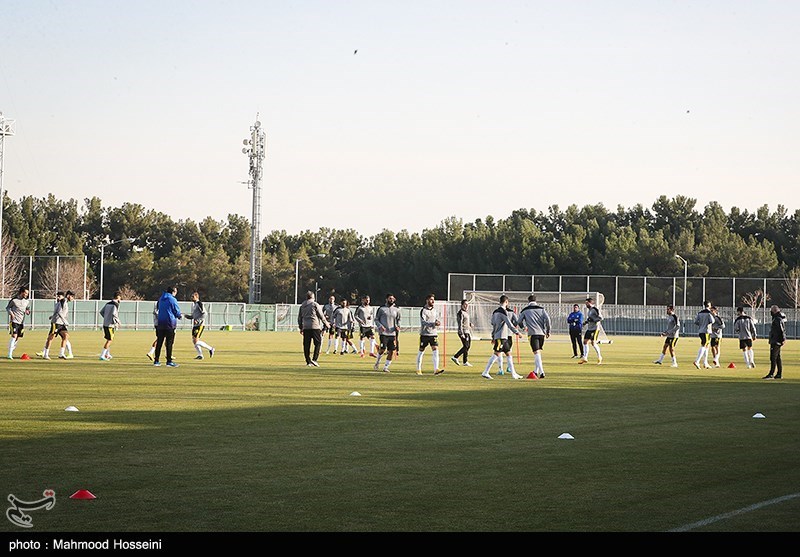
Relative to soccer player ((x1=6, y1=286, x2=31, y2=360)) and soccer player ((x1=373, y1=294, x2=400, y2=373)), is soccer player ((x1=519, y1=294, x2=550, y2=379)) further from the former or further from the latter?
soccer player ((x1=6, y1=286, x2=31, y2=360))

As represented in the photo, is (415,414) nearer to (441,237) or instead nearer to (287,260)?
(441,237)

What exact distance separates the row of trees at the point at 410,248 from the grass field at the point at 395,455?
76255 millimetres

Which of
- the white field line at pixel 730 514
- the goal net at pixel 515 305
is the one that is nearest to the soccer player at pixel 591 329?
the goal net at pixel 515 305

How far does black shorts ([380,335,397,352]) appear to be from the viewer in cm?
2900

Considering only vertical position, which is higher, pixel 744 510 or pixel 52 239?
pixel 52 239

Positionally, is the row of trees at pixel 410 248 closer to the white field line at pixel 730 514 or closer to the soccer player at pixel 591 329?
the soccer player at pixel 591 329

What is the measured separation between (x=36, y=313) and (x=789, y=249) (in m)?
67.1

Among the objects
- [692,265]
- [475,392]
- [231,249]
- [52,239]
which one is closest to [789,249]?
[692,265]

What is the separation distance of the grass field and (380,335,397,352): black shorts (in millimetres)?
4175

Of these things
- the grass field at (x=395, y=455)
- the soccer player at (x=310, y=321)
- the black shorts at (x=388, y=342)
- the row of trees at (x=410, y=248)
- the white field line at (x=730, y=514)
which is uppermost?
the row of trees at (x=410, y=248)

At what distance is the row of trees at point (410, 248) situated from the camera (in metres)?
99.4

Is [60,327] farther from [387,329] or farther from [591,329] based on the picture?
[591,329]

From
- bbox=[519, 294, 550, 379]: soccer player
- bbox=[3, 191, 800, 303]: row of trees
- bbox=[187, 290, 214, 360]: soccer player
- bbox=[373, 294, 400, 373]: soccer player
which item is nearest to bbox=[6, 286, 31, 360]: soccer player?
bbox=[187, 290, 214, 360]: soccer player

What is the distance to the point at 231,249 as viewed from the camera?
418ft
